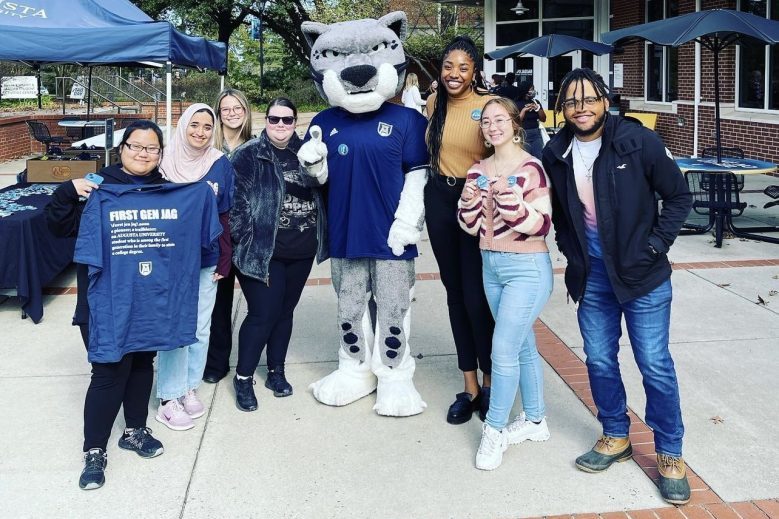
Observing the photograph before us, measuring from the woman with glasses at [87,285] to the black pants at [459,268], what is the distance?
1345 mm

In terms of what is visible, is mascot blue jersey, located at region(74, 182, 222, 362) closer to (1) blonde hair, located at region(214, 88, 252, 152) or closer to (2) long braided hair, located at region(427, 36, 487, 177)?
(1) blonde hair, located at region(214, 88, 252, 152)

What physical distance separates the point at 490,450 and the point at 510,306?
675mm

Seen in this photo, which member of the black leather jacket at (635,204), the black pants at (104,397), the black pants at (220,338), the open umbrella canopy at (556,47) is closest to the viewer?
the black leather jacket at (635,204)

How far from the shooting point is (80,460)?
387cm

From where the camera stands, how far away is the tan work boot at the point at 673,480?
11.2 feet

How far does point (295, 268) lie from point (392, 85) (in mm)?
1147

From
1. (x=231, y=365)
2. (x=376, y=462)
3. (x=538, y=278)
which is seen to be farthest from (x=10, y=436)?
(x=538, y=278)

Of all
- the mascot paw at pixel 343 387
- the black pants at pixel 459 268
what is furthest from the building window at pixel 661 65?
the mascot paw at pixel 343 387

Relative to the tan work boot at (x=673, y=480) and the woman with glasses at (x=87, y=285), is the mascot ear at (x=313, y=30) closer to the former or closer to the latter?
the woman with glasses at (x=87, y=285)

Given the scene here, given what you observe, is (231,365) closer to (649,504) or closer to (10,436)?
(10,436)

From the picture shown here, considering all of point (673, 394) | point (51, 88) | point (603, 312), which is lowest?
point (673, 394)

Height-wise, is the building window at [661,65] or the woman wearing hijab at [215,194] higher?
the building window at [661,65]

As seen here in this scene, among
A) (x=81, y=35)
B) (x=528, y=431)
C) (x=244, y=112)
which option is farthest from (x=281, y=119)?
(x=81, y=35)

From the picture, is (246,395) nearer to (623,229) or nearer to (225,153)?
(225,153)
